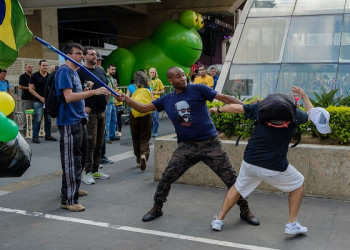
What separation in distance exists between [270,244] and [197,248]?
695 mm

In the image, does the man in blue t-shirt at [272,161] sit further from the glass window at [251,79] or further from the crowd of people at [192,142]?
the glass window at [251,79]

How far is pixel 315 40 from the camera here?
9594mm

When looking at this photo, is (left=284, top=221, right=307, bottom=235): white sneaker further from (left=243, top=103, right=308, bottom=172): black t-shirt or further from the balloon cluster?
the balloon cluster

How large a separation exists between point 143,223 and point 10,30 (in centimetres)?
240

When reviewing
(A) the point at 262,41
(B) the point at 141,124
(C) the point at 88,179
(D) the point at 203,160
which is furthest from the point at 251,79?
(D) the point at 203,160

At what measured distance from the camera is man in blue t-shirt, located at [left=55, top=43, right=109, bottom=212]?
5.13m

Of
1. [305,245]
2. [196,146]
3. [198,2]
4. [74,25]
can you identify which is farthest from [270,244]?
[74,25]

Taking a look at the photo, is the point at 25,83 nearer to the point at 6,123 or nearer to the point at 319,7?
the point at 319,7

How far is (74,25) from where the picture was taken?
102ft

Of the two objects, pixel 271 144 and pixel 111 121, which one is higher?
pixel 271 144

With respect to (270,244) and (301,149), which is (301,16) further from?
(270,244)

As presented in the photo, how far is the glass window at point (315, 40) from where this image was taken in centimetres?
945

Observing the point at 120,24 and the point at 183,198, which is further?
the point at 120,24

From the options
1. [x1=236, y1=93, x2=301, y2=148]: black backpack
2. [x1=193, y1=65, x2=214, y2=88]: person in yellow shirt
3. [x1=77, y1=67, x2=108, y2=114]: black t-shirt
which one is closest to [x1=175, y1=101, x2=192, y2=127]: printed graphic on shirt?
[x1=236, y1=93, x2=301, y2=148]: black backpack
